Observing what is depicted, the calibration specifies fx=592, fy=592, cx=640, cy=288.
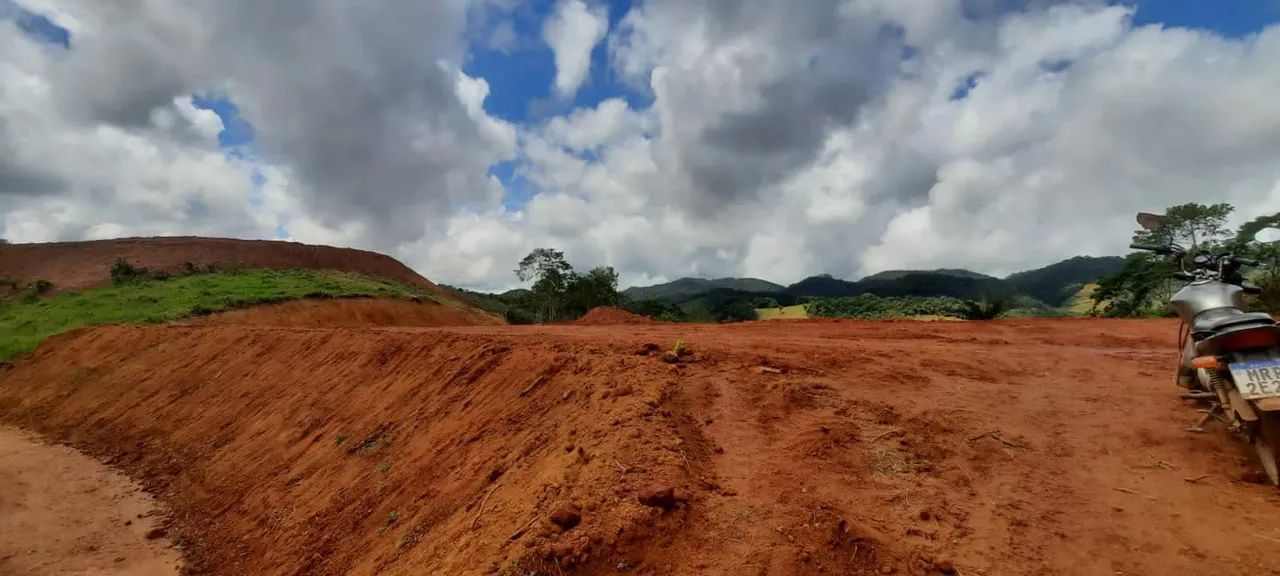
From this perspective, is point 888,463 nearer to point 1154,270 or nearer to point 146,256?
point 1154,270

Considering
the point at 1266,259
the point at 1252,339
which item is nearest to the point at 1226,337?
the point at 1252,339

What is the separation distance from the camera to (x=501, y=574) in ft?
11.6

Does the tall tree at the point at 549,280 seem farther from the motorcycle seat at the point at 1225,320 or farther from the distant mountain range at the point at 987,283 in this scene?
the motorcycle seat at the point at 1225,320

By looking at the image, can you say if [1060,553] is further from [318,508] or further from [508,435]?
[318,508]

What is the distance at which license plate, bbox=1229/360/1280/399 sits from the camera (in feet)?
13.5

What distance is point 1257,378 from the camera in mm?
4215

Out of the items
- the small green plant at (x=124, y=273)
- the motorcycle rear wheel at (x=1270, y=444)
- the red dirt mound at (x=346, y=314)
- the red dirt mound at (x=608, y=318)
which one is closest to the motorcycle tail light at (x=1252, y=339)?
the motorcycle rear wheel at (x=1270, y=444)

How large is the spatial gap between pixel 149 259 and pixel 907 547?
59.5 m

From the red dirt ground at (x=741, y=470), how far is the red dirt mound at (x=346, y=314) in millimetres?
20149

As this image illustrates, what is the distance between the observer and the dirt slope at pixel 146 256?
146ft

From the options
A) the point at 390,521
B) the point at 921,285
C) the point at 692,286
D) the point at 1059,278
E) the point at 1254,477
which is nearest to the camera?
the point at 1254,477

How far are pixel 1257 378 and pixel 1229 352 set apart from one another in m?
0.53

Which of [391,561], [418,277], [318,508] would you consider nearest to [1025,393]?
[391,561]

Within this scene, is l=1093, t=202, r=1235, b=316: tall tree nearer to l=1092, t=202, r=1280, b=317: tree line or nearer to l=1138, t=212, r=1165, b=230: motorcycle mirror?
l=1092, t=202, r=1280, b=317: tree line
